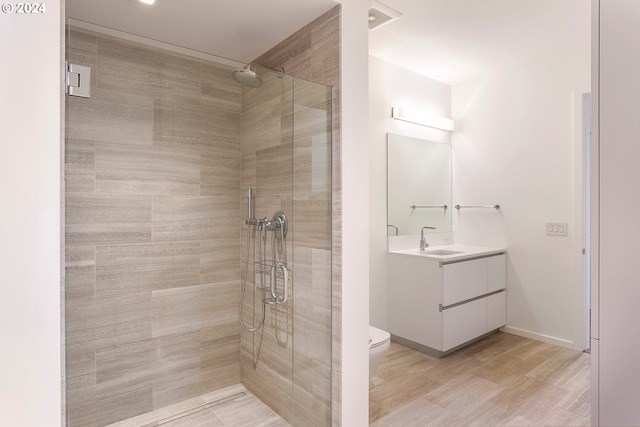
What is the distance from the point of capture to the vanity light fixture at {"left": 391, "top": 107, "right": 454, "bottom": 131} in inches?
133

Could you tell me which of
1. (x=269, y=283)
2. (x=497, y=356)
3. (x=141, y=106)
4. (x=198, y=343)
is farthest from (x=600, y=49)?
(x=497, y=356)

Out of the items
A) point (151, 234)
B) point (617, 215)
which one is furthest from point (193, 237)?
point (617, 215)

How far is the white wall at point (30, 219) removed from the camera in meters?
1.02

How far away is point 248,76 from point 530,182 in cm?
281

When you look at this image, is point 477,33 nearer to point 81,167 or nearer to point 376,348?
point 376,348

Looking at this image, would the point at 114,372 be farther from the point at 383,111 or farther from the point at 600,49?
the point at 383,111

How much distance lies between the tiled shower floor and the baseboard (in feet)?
8.54

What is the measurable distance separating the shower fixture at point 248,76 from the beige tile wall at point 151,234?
0.04 m

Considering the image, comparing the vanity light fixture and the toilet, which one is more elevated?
the vanity light fixture

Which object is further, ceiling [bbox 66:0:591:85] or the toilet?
the toilet

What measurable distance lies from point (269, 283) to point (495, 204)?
8.80 ft

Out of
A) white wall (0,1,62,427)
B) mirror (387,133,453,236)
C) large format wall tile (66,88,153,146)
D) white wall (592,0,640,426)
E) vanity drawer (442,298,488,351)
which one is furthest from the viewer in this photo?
mirror (387,133,453,236)

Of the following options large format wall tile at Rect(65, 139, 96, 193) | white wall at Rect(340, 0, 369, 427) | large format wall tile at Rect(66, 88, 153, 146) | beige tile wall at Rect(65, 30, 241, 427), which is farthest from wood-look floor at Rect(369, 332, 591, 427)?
large format wall tile at Rect(66, 88, 153, 146)

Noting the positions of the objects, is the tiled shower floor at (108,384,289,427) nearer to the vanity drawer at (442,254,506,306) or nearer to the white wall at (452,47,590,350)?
the vanity drawer at (442,254,506,306)
